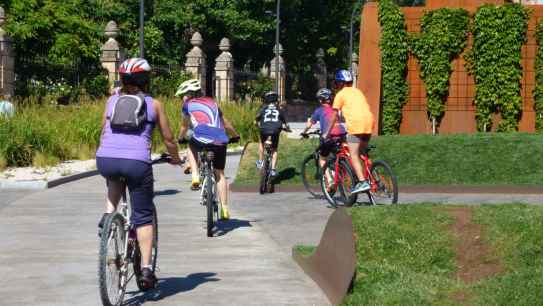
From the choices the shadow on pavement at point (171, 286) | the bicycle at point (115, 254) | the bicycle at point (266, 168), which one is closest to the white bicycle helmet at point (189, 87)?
the shadow on pavement at point (171, 286)

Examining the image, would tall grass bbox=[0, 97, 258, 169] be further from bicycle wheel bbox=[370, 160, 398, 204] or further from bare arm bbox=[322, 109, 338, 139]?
→ bicycle wheel bbox=[370, 160, 398, 204]

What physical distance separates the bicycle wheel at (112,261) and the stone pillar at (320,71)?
2331 inches

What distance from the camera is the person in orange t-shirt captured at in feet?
48.4

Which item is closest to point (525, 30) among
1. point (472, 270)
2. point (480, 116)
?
point (480, 116)

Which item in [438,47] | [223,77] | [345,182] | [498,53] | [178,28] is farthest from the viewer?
[178,28]

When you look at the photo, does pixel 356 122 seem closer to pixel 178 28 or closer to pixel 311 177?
pixel 311 177

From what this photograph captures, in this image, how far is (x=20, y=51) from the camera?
43344 millimetres

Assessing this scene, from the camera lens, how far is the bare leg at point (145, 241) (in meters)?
8.18

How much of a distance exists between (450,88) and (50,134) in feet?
28.8

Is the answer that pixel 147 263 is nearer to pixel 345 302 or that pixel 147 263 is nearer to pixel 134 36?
pixel 345 302

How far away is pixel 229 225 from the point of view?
45.0ft

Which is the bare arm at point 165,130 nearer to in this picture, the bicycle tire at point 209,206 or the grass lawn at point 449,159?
the bicycle tire at point 209,206

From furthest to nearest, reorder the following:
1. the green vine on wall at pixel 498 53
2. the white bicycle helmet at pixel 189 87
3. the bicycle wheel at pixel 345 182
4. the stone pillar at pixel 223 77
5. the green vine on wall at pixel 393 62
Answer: the stone pillar at pixel 223 77
the green vine on wall at pixel 393 62
the green vine on wall at pixel 498 53
the bicycle wheel at pixel 345 182
the white bicycle helmet at pixel 189 87

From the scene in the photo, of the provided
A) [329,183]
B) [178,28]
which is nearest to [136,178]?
[329,183]
